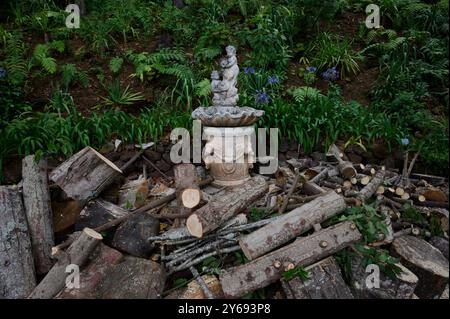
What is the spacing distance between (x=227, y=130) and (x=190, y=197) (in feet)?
2.93

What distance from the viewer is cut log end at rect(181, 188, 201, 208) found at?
10.4ft

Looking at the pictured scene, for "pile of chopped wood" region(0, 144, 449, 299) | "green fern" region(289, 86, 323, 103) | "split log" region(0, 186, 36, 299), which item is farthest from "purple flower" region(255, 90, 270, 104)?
"split log" region(0, 186, 36, 299)

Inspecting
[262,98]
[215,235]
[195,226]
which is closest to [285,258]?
[215,235]

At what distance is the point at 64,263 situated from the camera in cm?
286

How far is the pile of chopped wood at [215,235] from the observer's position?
2658 mm

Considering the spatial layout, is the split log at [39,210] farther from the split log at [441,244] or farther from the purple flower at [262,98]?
the split log at [441,244]

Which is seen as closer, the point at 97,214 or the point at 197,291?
the point at 197,291

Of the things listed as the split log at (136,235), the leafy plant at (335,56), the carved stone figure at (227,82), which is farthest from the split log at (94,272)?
the leafy plant at (335,56)

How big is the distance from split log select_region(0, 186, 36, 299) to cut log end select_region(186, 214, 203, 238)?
1460 mm

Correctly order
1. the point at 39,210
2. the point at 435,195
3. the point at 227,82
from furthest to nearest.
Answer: the point at 227,82 → the point at 435,195 → the point at 39,210

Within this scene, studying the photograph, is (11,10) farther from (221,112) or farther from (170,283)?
(170,283)

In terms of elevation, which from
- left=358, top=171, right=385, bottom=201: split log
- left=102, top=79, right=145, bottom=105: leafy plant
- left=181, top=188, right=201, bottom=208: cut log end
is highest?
left=102, top=79, right=145, bottom=105: leafy plant

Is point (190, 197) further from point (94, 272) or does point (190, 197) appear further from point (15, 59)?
point (15, 59)

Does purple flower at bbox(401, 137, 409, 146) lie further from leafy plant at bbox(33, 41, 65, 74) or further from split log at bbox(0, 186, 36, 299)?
leafy plant at bbox(33, 41, 65, 74)
